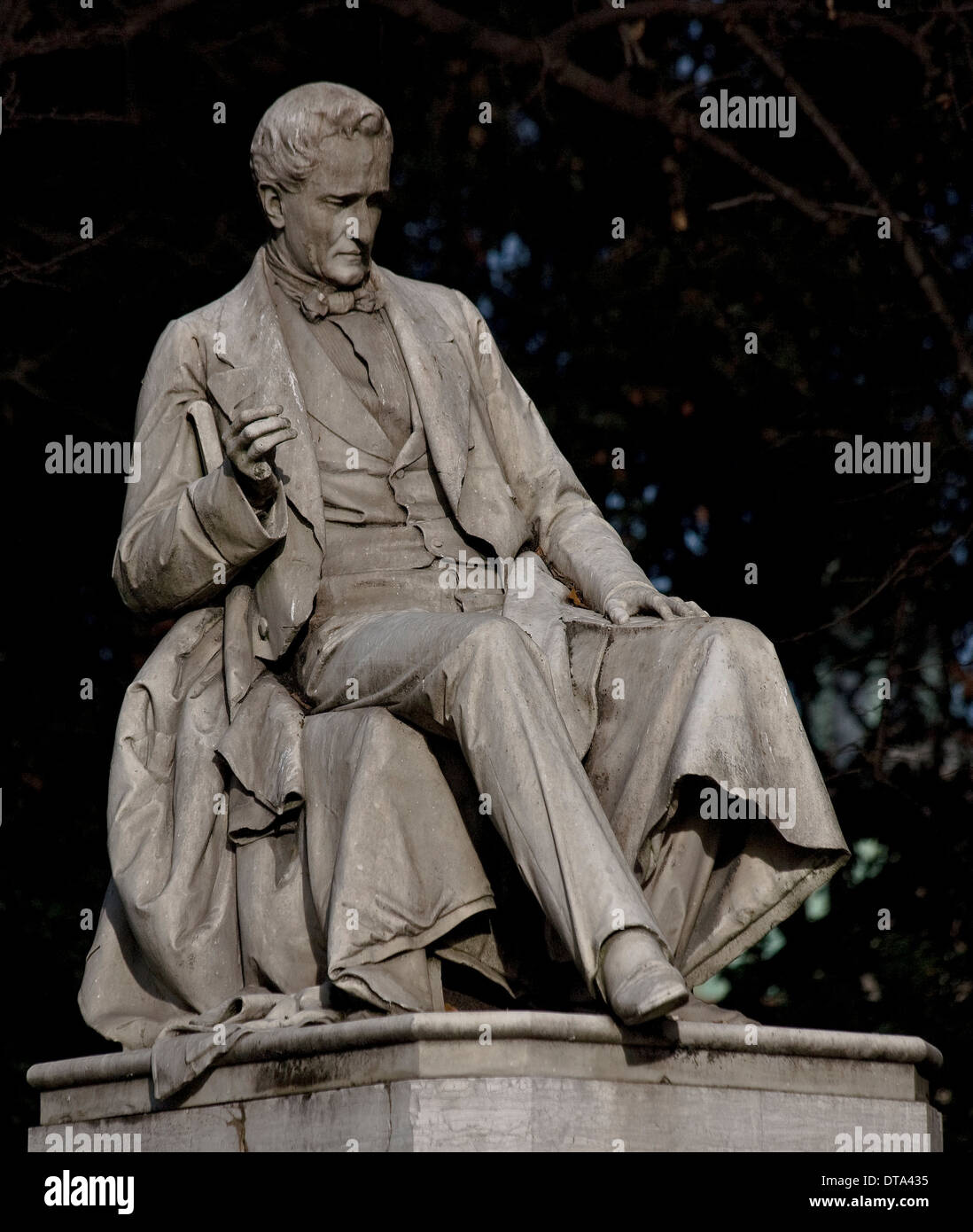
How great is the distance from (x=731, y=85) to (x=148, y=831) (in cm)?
477

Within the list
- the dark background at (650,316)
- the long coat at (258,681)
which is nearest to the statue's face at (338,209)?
the long coat at (258,681)

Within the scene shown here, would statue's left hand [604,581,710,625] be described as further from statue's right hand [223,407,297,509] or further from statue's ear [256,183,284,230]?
statue's ear [256,183,284,230]

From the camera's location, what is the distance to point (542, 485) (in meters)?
6.49

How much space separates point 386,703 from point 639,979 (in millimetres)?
907

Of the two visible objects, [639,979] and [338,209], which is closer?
[639,979]

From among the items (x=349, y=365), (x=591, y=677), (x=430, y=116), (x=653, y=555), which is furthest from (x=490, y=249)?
(x=591, y=677)

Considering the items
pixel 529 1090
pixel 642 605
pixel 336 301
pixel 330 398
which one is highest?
pixel 336 301

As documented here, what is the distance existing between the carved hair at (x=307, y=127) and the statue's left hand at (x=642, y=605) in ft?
3.72

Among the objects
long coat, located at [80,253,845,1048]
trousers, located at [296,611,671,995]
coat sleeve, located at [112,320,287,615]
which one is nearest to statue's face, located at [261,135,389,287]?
long coat, located at [80,253,845,1048]

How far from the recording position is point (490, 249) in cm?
1026

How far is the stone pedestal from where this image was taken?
5043 mm

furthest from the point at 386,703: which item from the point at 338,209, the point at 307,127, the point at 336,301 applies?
the point at 307,127

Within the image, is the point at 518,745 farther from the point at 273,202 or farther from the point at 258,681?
the point at 273,202

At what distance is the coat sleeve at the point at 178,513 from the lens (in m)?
5.89
